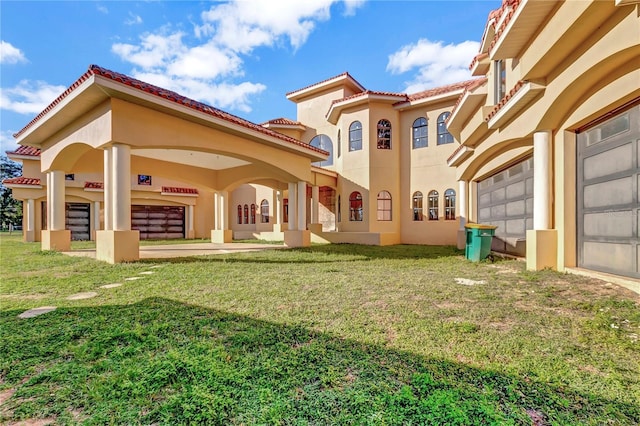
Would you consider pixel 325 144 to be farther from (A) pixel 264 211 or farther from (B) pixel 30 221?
(B) pixel 30 221

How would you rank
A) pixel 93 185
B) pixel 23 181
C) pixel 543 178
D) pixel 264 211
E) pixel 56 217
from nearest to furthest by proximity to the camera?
pixel 543 178
pixel 56 217
pixel 23 181
pixel 93 185
pixel 264 211

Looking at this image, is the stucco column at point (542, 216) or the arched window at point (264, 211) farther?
the arched window at point (264, 211)

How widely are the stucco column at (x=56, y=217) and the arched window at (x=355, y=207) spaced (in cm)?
1282

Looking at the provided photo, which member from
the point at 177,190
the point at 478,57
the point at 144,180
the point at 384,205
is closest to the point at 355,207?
the point at 384,205

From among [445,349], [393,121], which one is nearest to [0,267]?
[445,349]

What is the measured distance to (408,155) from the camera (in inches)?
663

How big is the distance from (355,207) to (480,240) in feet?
29.1

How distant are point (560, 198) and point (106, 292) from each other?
9.19 meters

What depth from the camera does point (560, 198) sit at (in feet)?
21.3

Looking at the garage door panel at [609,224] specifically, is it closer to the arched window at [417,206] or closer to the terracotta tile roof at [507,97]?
the terracotta tile roof at [507,97]

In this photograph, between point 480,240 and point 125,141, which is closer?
point 125,141

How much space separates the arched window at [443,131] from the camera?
15.7 metres

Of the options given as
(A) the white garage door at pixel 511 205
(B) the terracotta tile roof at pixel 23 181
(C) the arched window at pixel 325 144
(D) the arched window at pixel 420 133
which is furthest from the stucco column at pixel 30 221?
(A) the white garage door at pixel 511 205

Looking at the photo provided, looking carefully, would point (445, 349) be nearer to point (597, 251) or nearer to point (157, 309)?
point (157, 309)
